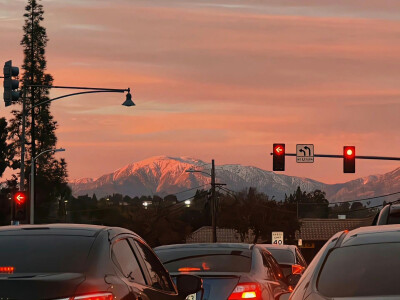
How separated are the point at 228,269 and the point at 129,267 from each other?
517 cm

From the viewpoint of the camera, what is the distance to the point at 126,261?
8922 millimetres

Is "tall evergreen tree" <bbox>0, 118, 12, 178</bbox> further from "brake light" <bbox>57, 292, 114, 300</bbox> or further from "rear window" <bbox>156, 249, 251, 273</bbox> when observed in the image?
"brake light" <bbox>57, 292, 114, 300</bbox>

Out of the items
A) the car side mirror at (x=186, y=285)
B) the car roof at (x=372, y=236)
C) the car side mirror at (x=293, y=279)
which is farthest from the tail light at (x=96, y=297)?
the car side mirror at (x=293, y=279)

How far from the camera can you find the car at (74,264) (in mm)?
7324

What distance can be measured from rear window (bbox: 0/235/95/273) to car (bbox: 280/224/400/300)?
180 centimetres

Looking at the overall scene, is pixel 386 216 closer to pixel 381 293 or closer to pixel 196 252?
pixel 196 252

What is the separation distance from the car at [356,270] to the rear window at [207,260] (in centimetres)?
629

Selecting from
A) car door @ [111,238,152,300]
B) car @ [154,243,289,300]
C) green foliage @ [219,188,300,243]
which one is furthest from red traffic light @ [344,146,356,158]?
green foliage @ [219,188,300,243]

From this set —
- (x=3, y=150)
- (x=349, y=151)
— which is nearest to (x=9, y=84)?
(x=349, y=151)

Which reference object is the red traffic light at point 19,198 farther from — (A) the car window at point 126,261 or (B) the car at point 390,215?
(A) the car window at point 126,261

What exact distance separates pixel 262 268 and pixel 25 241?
6.23m

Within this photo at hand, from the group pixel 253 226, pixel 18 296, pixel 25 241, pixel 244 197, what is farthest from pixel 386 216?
pixel 244 197

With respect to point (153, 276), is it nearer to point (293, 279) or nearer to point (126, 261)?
point (126, 261)

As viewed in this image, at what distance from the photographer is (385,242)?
738 centimetres
